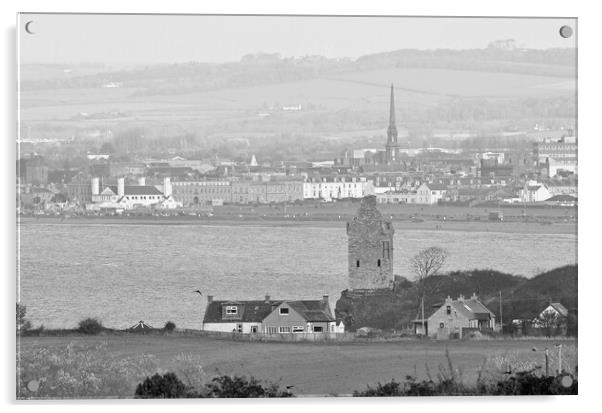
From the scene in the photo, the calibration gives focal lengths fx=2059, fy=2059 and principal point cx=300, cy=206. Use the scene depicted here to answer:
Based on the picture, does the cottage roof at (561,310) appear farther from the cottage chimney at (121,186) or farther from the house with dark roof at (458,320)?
the cottage chimney at (121,186)

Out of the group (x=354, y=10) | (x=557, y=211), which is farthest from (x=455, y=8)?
(x=557, y=211)

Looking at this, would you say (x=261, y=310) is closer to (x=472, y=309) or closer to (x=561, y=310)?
(x=472, y=309)

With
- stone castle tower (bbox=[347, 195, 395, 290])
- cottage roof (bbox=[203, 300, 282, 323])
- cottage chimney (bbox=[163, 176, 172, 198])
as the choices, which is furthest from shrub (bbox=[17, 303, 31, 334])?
stone castle tower (bbox=[347, 195, 395, 290])

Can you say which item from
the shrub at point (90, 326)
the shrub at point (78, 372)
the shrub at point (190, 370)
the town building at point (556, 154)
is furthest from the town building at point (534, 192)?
the shrub at point (90, 326)

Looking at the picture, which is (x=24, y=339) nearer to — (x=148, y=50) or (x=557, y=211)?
(x=148, y=50)

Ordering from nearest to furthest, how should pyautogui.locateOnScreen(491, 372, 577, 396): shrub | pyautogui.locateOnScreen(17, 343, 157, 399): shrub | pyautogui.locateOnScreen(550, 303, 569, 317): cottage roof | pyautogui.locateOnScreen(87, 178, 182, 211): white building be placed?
pyautogui.locateOnScreen(17, 343, 157, 399): shrub
pyautogui.locateOnScreen(491, 372, 577, 396): shrub
pyautogui.locateOnScreen(550, 303, 569, 317): cottage roof
pyautogui.locateOnScreen(87, 178, 182, 211): white building

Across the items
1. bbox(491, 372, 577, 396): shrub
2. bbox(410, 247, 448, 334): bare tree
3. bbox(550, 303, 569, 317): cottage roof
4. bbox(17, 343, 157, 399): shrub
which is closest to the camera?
bbox(17, 343, 157, 399): shrub

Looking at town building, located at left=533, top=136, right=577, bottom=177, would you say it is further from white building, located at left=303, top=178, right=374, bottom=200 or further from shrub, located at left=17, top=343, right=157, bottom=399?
shrub, located at left=17, top=343, right=157, bottom=399

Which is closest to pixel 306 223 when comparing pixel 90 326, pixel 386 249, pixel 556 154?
pixel 386 249
